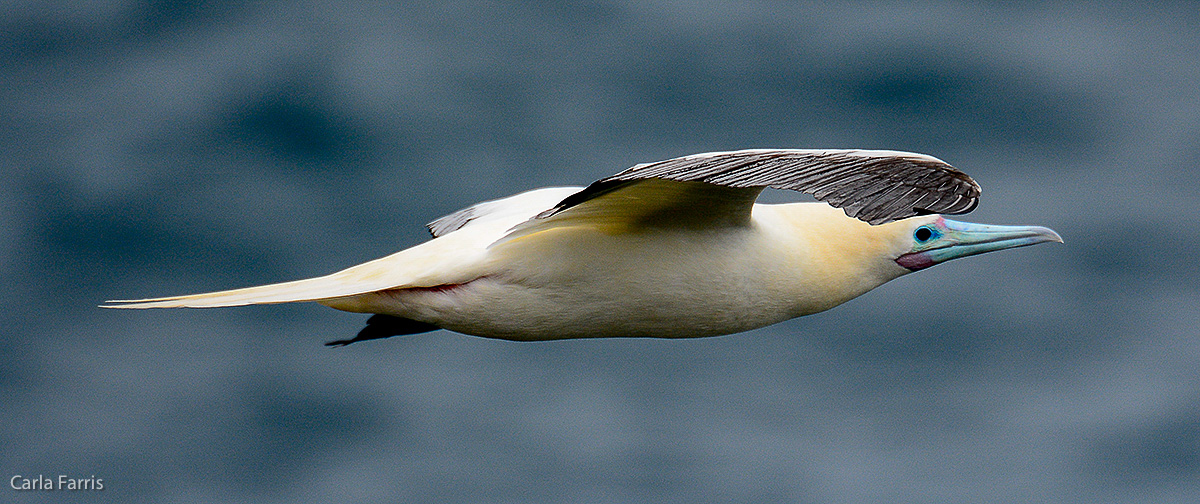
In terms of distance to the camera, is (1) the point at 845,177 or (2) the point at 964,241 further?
(2) the point at 964,241

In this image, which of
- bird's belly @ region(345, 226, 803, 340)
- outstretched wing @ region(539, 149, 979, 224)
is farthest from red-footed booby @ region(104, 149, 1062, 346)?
outstretched wing @ region(539, 149, 979, 224)

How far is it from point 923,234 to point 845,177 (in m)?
2.70

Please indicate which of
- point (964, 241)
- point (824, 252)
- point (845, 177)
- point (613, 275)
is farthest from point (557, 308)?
point (964, 241)

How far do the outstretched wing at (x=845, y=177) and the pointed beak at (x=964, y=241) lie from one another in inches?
85.1

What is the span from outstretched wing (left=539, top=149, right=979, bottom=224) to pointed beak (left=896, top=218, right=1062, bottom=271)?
216 centimetres

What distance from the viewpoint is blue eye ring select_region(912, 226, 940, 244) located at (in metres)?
8.07

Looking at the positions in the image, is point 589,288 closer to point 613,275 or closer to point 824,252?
point 613,275

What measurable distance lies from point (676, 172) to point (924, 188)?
41.2 inches

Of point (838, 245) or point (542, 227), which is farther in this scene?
point (838, 245)

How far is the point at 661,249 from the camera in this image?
711 cm

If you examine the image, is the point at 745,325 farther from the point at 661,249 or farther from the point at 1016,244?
the point at 1016,244

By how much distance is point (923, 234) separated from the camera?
8.11m

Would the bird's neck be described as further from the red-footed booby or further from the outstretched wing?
the outstretched wing

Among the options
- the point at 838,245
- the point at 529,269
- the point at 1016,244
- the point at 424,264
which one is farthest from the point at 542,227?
the point at 1016,244
